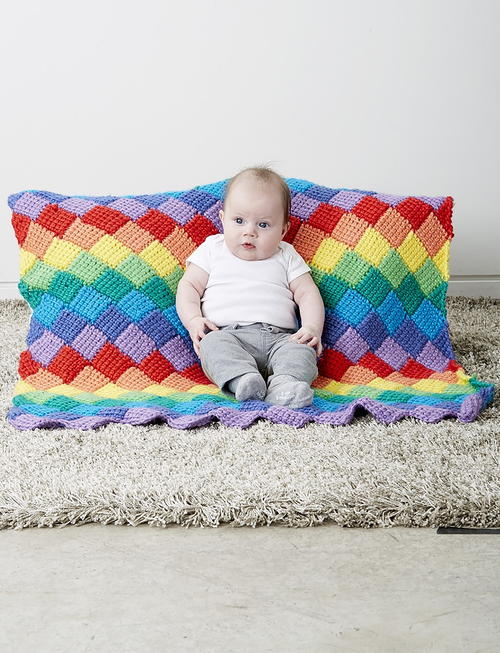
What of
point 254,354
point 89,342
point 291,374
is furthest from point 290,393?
point 89,342

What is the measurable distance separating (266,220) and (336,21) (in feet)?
2.89

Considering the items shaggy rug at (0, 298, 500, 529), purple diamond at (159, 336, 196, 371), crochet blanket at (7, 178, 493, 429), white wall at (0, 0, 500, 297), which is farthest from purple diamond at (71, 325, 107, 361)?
white wall at (0, 0, 500, 297)

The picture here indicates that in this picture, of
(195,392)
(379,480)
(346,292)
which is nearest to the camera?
(379,480)

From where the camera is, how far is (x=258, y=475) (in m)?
1.10

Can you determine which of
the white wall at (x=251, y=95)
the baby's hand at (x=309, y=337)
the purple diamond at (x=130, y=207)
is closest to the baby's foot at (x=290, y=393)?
the baby's hand at (x=309, y=337)

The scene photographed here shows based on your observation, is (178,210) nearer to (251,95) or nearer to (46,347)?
(46,347)

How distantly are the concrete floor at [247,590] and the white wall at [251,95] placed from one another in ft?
4.76

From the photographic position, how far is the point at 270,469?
3.68 feet

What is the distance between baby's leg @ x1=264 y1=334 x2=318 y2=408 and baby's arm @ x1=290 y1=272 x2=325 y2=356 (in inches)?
0.9

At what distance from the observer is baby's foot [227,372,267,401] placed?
139cm

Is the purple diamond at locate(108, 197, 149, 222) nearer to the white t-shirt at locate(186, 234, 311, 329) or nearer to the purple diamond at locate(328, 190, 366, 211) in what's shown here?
the white t-shirt at locate(186, 234, 311, 329)

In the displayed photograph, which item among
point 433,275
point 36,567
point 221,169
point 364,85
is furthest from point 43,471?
point 364,85

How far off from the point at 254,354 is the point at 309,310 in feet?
0.48

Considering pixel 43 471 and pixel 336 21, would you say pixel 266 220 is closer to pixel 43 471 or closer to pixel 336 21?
pixel 43 471
